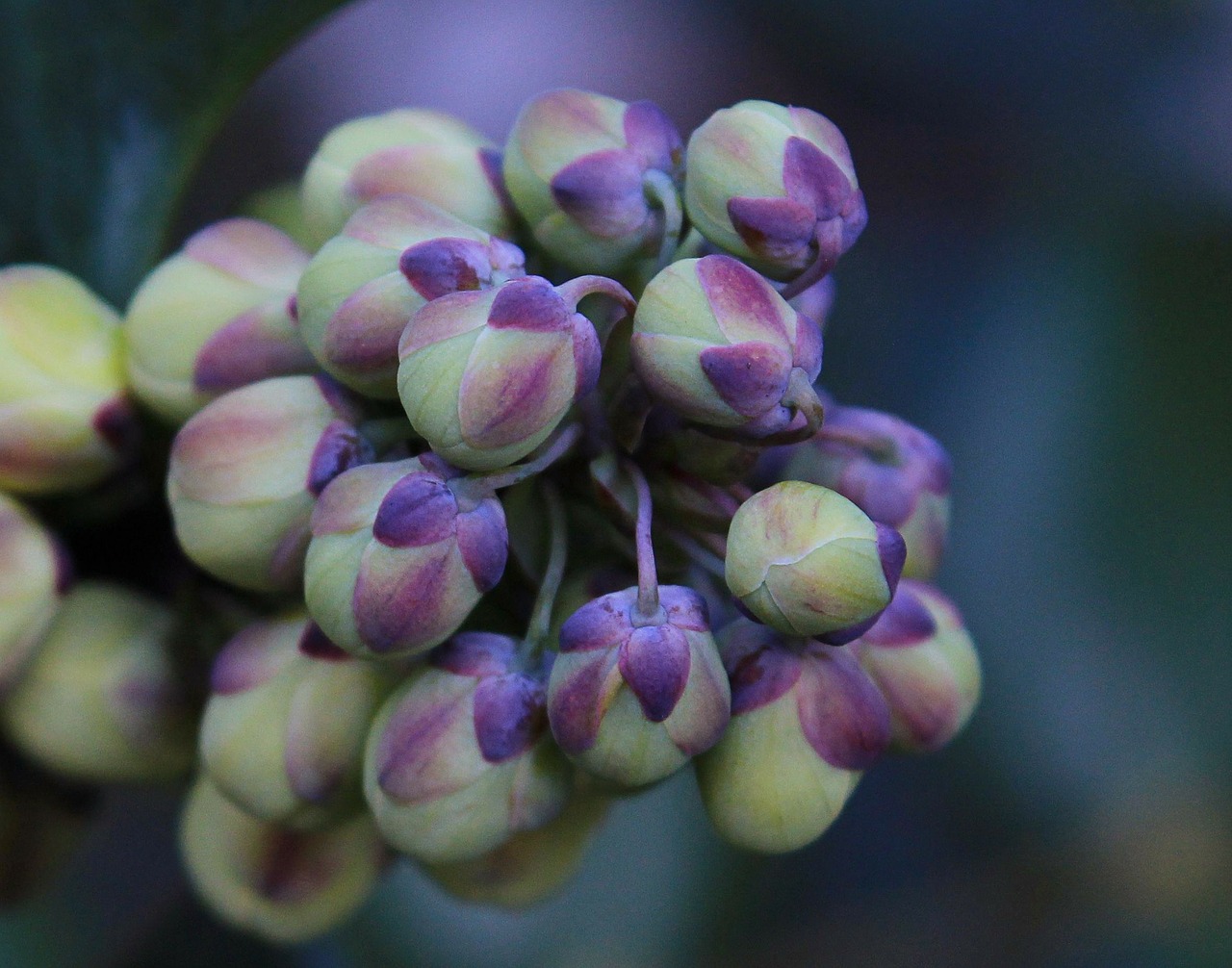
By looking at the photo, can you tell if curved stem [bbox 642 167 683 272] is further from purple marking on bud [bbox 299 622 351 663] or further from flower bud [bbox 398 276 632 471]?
purple marking on bud [bbox 299 622 351 663]

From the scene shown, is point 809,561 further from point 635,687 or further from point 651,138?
point 651,138

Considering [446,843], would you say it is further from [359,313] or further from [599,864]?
[599,864]

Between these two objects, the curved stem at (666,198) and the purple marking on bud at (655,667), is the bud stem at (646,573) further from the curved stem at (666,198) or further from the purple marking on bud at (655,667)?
the curved stem at (666,198)

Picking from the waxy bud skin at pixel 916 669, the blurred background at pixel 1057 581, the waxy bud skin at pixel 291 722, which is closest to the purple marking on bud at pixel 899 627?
the waxy bud skin at pixel 916 669

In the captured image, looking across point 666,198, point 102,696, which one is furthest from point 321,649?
point 666,198


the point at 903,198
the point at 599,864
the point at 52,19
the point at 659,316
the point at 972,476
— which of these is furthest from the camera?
the point at 903,198

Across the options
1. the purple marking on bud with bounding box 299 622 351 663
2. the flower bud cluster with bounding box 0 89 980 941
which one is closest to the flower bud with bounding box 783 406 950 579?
the flower bud cluster with bounding box 0 89 980 941

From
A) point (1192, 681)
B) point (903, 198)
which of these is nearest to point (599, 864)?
point (1192, 681)
